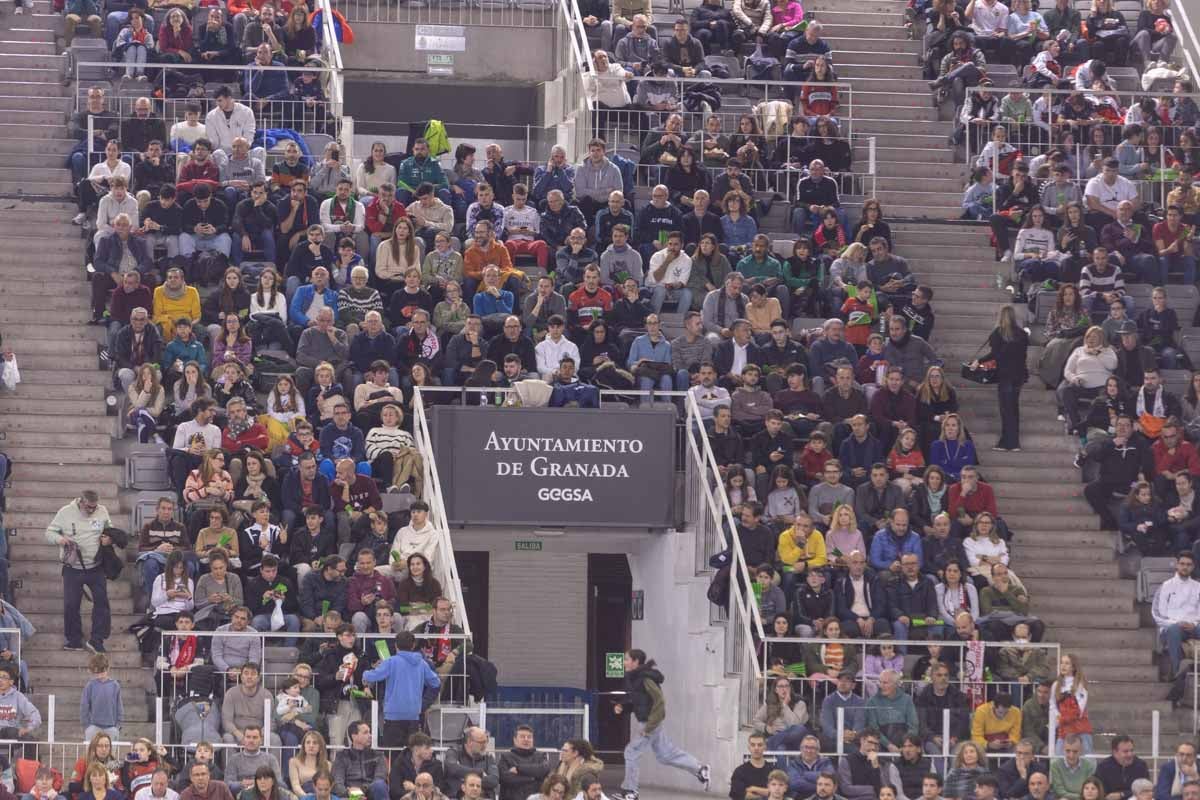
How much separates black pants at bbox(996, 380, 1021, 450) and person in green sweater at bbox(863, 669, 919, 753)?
587 centimetres

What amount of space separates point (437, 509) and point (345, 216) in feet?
16.7

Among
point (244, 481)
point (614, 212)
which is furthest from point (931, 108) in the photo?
point (244, 481)

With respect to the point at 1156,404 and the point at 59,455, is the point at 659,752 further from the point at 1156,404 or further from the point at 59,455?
the point at 1156,404

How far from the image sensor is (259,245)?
32438 mm

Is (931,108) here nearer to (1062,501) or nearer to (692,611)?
(1062,501)

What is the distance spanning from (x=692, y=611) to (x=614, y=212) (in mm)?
5369

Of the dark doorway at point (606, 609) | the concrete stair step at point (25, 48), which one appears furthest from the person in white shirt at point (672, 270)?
the concrete stair step at point (25, 48)

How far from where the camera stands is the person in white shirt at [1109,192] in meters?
34.7

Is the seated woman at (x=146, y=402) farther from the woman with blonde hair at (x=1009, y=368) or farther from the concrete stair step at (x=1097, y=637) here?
the concrete stair step at (x=1097, y=637)

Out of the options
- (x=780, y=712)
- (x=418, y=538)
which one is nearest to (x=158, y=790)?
(x=418, y=538)

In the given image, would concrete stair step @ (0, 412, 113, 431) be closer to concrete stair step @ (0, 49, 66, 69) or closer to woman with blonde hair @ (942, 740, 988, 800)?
concrete stair step @ (0, 49, 66, 69)

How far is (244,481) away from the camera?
28.6 m

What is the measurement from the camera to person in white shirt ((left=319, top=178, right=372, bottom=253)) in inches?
1280

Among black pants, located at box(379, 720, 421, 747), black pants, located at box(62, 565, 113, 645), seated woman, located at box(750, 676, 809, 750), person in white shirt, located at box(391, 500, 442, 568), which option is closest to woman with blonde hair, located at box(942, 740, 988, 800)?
seated woman, located at box(750, 676, 809, 750)
